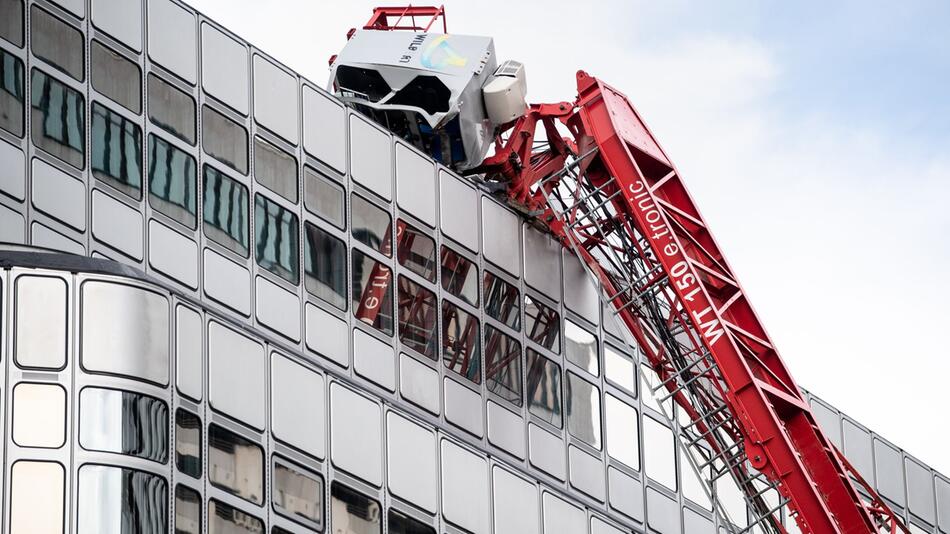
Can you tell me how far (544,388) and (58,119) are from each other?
11.7 m

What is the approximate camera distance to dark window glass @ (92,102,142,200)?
31578mm

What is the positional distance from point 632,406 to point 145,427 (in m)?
17.6

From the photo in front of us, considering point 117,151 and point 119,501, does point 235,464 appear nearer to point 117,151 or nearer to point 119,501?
point 119,501

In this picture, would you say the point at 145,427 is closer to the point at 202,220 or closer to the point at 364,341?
the point at 202,220

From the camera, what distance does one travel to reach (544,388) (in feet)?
129

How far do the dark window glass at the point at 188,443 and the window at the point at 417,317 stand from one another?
1093 cm

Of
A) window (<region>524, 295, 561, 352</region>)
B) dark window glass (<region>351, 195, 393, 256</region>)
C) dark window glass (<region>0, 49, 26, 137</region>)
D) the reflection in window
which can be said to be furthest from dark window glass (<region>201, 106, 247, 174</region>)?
the reflection in window

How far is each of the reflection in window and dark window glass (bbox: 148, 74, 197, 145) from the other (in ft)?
32.3

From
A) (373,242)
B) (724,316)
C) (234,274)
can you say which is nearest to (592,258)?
(724,316)

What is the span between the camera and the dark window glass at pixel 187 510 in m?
25.2

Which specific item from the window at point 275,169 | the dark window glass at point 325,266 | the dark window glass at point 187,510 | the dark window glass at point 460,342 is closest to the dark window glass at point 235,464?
the dark window glass at point 187,510

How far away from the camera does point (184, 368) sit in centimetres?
2580

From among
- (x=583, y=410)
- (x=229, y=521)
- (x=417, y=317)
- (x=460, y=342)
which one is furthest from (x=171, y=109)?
(x=583, y=410)

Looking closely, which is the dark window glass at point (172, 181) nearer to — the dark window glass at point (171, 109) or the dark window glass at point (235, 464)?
the dark window glass at point (171, 109)
